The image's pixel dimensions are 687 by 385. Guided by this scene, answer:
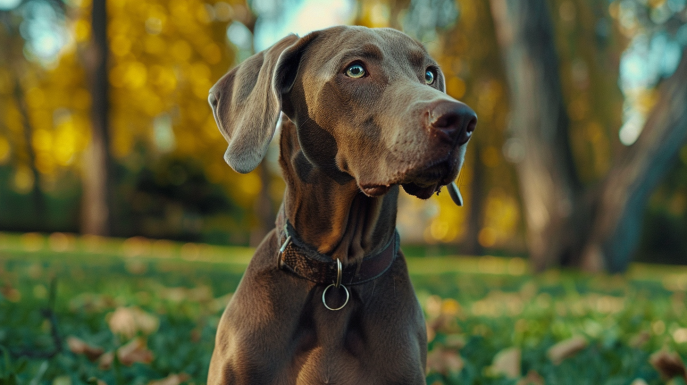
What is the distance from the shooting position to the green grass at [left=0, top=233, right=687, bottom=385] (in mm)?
3166

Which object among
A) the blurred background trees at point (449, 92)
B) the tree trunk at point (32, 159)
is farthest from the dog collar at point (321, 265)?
the tree trunk at point (32, 159)

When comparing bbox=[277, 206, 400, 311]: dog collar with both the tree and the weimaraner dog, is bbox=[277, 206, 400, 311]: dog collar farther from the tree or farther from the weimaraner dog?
the tree

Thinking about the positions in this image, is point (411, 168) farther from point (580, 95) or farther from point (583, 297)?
point (580, 95)

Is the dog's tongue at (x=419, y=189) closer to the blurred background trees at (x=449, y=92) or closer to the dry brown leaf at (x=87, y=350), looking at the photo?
the dry brown leaf at (x=87, y=350)

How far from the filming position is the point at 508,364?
340 centimetres

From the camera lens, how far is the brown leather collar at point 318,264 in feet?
7.44

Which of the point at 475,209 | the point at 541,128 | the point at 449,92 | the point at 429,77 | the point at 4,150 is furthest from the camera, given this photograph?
the point at 4,150

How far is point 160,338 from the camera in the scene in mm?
3678

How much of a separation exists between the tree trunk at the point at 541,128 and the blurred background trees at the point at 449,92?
0.03m

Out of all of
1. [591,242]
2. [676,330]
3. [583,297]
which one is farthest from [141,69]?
[676,330]

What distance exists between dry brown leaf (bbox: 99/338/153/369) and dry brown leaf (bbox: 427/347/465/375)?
5.21ft

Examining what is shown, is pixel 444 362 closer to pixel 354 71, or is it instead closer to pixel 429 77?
pixel 429 77

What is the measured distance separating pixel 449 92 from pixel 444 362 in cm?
1552

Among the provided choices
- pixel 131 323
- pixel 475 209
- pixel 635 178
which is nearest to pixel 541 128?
pixel 635 178
